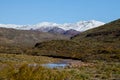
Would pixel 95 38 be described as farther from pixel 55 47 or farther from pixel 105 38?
pixel 55 47

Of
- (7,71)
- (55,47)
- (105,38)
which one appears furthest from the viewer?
(105,38)

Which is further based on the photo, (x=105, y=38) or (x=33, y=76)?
(x=105, y=38)

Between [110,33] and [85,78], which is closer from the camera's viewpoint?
[85,78]

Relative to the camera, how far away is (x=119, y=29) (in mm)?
139125

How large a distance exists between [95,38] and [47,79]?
123m

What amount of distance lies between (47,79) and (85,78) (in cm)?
1123

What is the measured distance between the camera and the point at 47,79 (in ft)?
62.8

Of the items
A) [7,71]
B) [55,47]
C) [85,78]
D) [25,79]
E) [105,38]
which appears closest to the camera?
[25,79]

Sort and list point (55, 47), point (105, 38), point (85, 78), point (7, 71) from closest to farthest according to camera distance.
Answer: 1. point (7, 71)
2. point (85, 78)
3. point (55, 47)
4. point (105, 38)

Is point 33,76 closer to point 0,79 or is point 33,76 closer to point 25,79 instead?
point 25,79

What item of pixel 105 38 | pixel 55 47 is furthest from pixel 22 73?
pixel 105 38

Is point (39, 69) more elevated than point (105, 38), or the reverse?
point (105, 38)

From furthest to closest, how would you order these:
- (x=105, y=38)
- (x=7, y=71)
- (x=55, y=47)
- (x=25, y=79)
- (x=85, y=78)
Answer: (x=105, y=38), (x=55, y=47), (x=85, y=78), (x=7, y=71), (x=25, y=79)

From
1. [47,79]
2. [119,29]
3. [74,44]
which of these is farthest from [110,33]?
[47,79]
